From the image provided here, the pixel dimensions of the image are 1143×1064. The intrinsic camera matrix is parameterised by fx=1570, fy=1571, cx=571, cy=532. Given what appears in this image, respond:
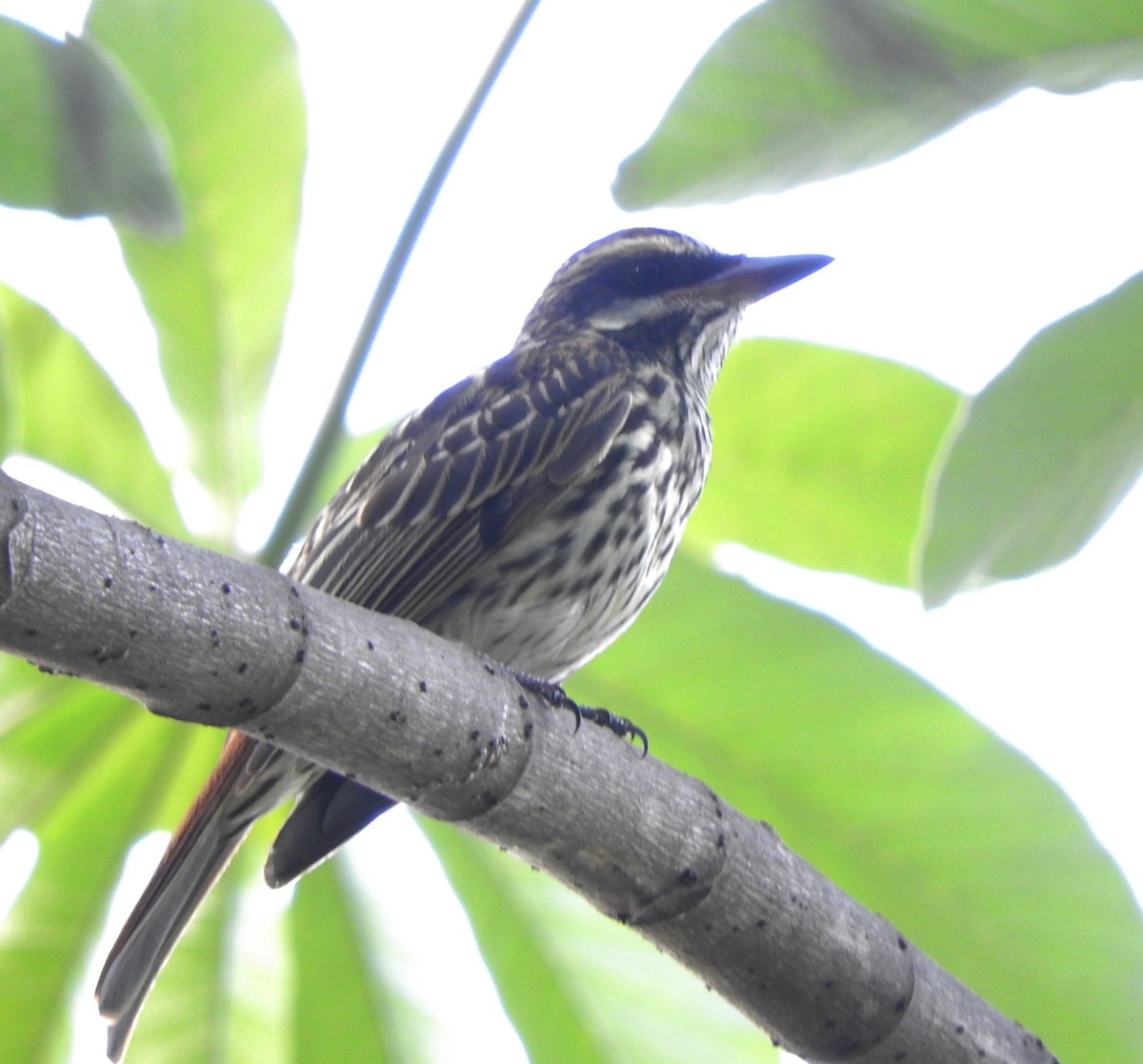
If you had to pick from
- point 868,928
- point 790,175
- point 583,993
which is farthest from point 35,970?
point 790,175

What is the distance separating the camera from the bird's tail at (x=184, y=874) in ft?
7.96

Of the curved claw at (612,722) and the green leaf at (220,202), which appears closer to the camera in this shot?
the curved claw at (612,722)

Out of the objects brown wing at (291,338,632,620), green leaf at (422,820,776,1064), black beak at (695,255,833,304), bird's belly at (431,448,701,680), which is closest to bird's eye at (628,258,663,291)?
black beak at (695,255,833,304)

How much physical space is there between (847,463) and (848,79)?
840 mm

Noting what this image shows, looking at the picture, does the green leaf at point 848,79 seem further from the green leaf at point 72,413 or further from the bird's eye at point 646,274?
the bird's eye at point 646,274

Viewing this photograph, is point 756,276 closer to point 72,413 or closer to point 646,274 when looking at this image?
point 646,274

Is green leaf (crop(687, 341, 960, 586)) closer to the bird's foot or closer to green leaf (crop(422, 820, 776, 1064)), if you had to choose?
the bird's foot

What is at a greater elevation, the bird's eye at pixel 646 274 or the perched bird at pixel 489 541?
the bird's eye at pixel 646 274

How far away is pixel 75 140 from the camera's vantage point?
73.0 inches

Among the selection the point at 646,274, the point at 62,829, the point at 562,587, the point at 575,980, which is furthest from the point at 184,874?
the point at 646,274

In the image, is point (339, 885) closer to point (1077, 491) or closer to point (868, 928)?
point (868, 928)

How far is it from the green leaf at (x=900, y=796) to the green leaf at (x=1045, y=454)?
0.57m

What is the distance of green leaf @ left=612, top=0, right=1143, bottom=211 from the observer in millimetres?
2076

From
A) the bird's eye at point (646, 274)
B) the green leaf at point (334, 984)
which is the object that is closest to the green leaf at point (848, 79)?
the bird's eye at point (646, 274)
